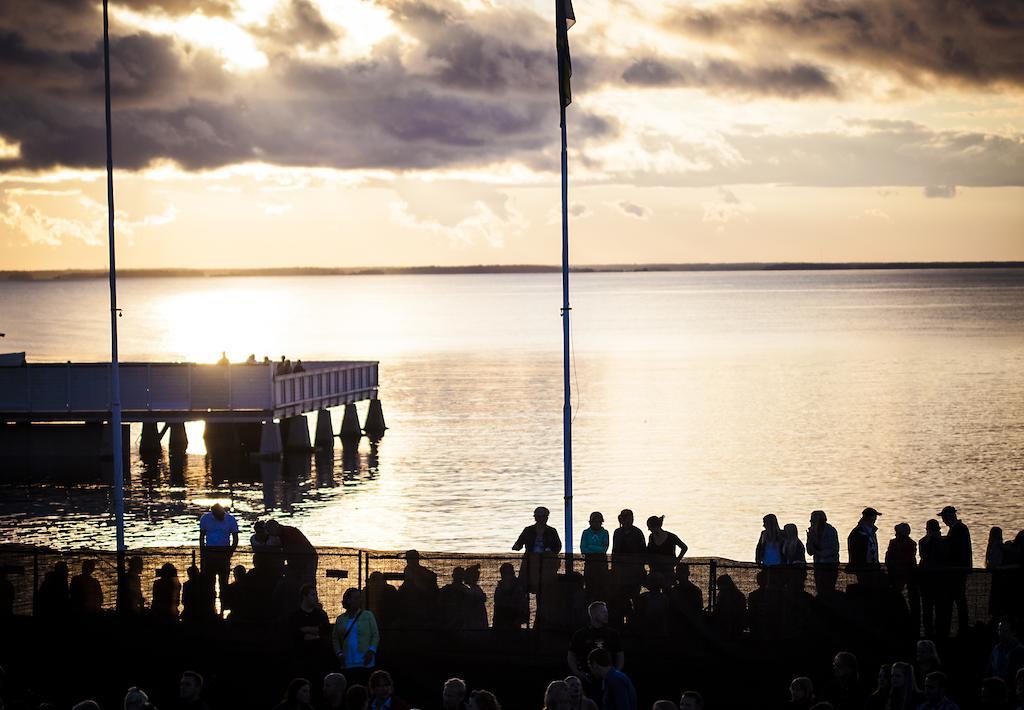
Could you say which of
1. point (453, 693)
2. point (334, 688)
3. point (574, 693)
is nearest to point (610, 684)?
point (574, 693)

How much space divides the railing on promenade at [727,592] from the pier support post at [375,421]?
4596 cm

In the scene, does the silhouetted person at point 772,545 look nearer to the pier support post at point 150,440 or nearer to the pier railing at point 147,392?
the pier railing at point 147,392

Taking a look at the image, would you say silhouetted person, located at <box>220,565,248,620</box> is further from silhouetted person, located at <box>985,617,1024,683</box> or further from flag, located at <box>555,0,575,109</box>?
flag, located at <box>555,0,575,109</box>

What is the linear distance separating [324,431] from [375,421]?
6.49 m

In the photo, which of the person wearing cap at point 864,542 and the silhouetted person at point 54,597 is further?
the person wearing cap at point 864,542

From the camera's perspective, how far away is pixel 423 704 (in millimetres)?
16484

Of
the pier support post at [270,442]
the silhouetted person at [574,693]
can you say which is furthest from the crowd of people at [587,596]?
the pier support post at [270,442]

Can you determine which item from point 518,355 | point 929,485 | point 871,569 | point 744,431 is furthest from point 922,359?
point 871,569

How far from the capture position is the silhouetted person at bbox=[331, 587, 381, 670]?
14555mm

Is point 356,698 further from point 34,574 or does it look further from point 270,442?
point 270,442

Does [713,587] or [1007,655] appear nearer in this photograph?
[1007,655]

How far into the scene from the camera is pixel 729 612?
16.6 m

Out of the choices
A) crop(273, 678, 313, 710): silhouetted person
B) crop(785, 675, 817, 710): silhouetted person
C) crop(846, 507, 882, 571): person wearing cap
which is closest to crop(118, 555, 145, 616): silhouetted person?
crop(273, 678, 313, 710): silhouetted person

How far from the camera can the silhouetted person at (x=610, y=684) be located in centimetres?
1178
